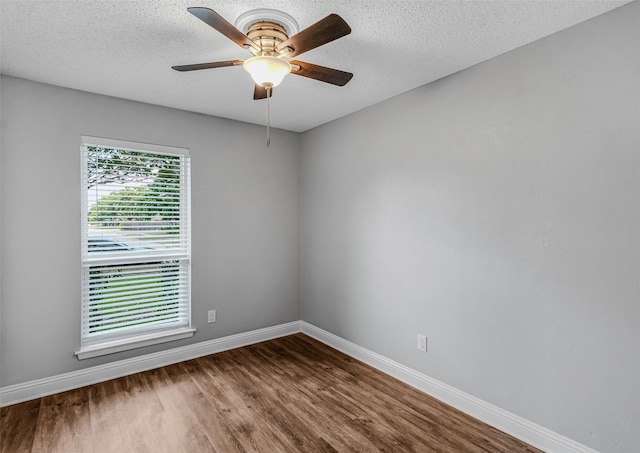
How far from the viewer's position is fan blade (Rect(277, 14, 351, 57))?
146cm

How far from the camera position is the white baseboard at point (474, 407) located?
200cm

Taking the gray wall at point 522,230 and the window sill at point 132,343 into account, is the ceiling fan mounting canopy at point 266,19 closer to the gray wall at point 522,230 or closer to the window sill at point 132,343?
the gray wall at point 522,230

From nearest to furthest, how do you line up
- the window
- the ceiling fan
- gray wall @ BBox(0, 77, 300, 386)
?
1. the ceiling fan
2. gray wall @ BBox(0, 77, 300, 386)
3. the window

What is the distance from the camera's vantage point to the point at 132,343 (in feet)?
9.96

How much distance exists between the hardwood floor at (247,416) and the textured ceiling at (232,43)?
7.93 feet

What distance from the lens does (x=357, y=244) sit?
3410mm

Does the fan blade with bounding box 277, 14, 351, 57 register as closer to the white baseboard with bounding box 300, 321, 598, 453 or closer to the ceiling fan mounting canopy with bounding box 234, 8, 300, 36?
the ceiling fan mounting canopy with bounding box 234, 8, 300, 36

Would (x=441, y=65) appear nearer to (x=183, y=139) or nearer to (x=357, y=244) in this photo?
(x=357, y=244)

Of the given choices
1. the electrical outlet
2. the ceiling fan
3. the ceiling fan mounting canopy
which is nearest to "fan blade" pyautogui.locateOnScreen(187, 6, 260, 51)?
the ceiling fan

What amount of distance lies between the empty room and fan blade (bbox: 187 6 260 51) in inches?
0.6

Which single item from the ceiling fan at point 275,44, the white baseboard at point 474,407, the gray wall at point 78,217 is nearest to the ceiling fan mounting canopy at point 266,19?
the ceiling fan at point 275,44

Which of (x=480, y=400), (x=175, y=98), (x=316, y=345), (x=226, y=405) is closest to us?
(x=480, y=400)

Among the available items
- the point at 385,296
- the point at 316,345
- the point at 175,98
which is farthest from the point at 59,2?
the point at 316,345

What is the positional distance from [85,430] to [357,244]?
8.19 ft
